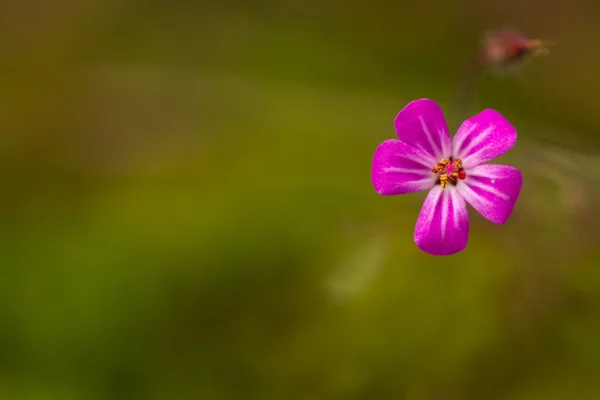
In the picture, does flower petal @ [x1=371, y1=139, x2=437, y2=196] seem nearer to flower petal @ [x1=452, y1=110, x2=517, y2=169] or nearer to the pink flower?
the pink flower

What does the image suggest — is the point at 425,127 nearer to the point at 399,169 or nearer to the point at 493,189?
the point at 399,169

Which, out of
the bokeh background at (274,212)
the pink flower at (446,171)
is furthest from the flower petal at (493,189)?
the bokeh background at (274,212)

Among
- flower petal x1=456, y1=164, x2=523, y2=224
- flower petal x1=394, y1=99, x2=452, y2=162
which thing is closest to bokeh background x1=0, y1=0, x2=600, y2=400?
flower petal x1=456, y1=164, x2=523, y2=224

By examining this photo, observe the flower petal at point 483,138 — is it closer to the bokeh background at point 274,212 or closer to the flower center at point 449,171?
the flower center at point 449,171

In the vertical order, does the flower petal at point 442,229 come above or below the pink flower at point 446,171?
below

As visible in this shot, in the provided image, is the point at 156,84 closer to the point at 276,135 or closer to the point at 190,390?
the point at 276,135

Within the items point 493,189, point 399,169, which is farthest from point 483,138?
point 399,169

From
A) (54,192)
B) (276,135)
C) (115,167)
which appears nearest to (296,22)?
(276,135)
